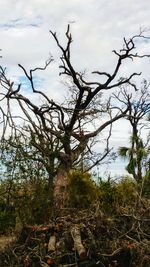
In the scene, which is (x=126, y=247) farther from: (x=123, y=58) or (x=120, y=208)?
(x=123, y=58)

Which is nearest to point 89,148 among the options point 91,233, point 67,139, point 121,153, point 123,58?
point 67,139

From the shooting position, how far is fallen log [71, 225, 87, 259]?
957 cm

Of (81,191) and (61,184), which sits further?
(61,184)

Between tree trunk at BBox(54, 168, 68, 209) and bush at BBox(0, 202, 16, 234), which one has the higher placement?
tree trunk at BBox(54, 168, 68, 209)

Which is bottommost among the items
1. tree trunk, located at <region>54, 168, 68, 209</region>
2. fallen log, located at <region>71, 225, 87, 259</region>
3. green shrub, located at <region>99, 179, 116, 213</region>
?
fallen log, located at <region>71, 225, 87, 259</region>

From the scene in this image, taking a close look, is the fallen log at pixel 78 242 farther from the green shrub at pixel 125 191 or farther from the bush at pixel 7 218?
the bush at pixel 7 218

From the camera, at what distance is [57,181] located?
17234mm

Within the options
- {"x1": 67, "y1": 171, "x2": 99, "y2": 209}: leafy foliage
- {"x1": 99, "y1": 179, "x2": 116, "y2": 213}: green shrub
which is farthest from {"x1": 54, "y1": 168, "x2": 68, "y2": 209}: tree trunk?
{"x1": 99, "y1": 179, "x2": 116, "y2": 213}: green shrub

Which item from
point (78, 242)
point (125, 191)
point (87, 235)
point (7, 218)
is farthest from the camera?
point (7, 218)

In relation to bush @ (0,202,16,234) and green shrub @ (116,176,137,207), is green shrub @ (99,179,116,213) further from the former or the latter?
bush @ (0,202,16,234)

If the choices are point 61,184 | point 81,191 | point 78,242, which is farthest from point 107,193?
point 78,242

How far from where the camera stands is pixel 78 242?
977 centimetres

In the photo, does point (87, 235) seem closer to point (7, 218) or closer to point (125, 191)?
point (125, 191)

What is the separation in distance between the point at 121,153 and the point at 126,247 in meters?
17.4
